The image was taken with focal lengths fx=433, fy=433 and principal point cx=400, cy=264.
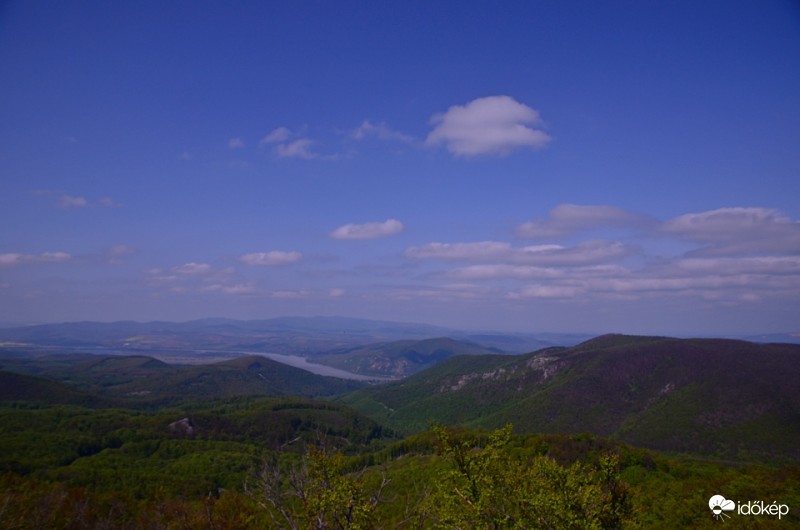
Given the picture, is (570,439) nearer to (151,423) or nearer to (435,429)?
(435,429)

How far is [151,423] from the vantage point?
165500 millimetres

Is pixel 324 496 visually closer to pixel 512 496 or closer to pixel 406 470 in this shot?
pixel 512 496

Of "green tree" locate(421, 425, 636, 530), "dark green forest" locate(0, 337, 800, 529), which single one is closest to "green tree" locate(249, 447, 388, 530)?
"dark green forest" locate(0, 337, 800, 529)

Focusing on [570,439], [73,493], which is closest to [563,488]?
[73,493]

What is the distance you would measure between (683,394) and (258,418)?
187191mm
